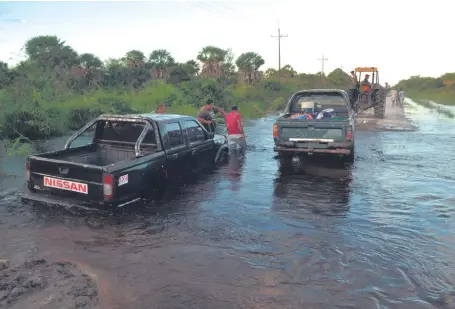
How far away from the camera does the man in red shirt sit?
35.7ft

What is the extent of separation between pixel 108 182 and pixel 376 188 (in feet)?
17.1

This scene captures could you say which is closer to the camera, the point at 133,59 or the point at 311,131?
the point at 311,131

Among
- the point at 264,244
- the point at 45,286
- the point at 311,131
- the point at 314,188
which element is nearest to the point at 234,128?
the point at 311,131

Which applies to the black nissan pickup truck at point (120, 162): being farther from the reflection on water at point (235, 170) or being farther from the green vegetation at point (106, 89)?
the green vegetation at point (106, 89)

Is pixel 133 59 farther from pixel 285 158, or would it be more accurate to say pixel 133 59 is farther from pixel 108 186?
pixel 108 186

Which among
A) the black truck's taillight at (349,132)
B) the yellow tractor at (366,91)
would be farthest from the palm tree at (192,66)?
the black truck's taillight at (349,132)

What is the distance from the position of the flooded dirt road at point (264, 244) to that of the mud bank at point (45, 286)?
0.45ft

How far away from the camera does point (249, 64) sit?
57.0 metres

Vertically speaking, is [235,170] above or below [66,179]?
below

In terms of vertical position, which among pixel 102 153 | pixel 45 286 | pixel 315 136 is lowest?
pixel 45 286

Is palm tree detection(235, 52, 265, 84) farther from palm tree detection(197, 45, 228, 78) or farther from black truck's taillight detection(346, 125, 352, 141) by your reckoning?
black truck's taillight detection(346, 125, 352, 141)

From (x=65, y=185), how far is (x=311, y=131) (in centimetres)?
594

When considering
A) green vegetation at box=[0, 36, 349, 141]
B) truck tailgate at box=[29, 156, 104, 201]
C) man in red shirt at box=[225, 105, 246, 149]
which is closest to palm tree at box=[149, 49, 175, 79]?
green vegetation at box=[0, 36, 349, 141]

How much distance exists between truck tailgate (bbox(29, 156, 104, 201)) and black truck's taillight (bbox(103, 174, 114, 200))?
5 centimetres
